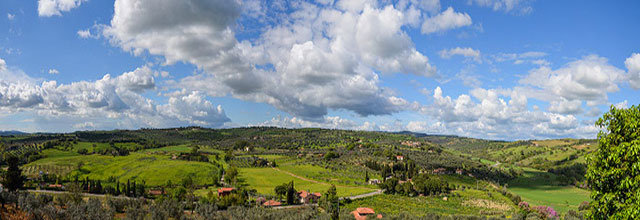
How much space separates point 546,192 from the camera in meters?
119

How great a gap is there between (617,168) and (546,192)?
5394 inches

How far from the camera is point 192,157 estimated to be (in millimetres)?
141000

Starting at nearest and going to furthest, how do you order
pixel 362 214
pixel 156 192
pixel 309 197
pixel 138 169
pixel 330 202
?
1. pixel 362 214
2. pixel 330 202
3. pixel 309 197
4. pixel 156 192
5. pixel 138 169

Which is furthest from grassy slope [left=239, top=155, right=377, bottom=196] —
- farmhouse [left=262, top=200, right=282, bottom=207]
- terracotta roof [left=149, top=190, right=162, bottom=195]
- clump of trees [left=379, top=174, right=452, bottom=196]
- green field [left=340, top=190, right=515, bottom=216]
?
terracotta roof [left=149, top=190, right=162, bottom=195]

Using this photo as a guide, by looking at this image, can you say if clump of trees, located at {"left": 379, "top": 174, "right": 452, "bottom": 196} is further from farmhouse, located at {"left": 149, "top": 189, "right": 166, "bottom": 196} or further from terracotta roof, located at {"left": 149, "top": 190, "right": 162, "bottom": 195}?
terracotta roof, located at {"left": 149, "top": 190, "right": 162, "bottom": 195}

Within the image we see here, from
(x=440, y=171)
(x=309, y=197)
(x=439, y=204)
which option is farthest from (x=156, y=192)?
(x=440, y=171)

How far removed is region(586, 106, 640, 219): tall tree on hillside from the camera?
11.4 m

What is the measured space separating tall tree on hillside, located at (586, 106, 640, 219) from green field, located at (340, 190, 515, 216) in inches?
2353

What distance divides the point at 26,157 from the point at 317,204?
147527mm

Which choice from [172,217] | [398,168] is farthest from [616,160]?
[398,168]

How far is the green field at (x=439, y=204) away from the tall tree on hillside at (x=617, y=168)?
5976cm

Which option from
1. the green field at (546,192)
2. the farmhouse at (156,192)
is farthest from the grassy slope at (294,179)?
the green field at (546,192)

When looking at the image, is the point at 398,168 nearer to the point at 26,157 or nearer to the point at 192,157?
the point at 192,157

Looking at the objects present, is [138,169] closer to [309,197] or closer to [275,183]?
[275,183]
